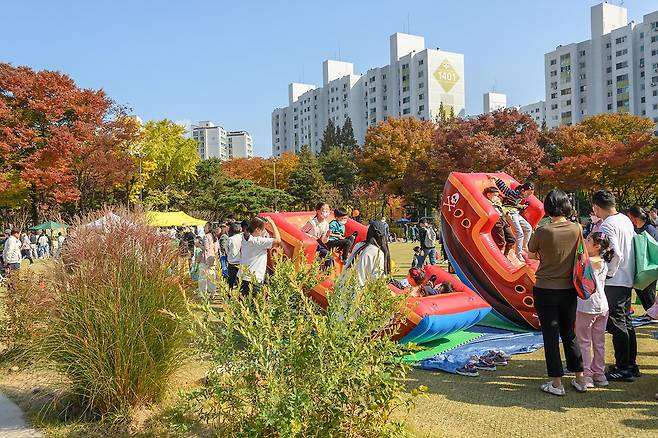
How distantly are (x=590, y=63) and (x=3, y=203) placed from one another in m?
72.0

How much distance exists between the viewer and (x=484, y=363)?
6.05 metres

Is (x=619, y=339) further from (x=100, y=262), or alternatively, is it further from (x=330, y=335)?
(x=100, y=262)

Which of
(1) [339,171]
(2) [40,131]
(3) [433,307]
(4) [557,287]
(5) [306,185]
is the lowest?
(3) [433,307]

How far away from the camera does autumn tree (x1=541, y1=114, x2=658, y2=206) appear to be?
96.6ft

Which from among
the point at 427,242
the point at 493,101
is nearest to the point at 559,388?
the point at 427,242

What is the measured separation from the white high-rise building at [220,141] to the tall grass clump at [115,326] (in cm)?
14869

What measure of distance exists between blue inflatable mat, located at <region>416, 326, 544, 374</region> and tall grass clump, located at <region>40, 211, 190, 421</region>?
115 inches

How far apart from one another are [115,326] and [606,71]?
80.8m

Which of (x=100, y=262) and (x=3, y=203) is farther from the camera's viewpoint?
(x=3, y=203)

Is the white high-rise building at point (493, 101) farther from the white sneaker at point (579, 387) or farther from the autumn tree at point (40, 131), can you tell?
the white sneaker at point (579, 387)

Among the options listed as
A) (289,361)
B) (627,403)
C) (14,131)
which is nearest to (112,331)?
(289,361)

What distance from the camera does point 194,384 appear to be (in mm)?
5055

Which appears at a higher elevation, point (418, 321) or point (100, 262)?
point (100, 262)

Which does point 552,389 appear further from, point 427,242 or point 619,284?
point 427,242
